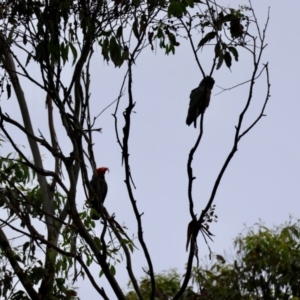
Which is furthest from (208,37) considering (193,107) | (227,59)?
(193,107)

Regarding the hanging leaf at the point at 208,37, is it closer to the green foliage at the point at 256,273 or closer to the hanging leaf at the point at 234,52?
the hanging leaf at the point at 234,52

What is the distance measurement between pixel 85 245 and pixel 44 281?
0.82 meters

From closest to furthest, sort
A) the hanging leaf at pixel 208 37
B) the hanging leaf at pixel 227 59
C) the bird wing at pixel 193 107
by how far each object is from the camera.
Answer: the hanging leaf at pixel 208 37 < the hanging leaf at pixel 227 59 < the bird wing at pixel 193 107

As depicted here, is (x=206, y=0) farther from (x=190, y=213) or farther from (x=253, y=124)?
(x=190, y=213)

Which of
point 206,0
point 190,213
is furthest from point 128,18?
point 190,213

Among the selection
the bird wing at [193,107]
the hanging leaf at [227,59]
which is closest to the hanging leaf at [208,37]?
the hanging leaf at [227,59]

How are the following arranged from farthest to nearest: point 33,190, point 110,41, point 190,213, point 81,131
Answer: point 33,190, point 110,41, point 81,131, point 190,213

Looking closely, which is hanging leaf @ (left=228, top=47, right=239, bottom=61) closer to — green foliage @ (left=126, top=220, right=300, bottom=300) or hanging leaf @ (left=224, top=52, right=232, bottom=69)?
hanging leaf @ (left=224, top=52, right=232, bottom=69)

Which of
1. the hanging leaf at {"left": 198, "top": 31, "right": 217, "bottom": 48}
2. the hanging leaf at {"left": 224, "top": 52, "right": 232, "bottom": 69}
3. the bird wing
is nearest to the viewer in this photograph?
→ the hanging leaf at {"left": 198, "top": 31, "right": 217, "bottom": 48}

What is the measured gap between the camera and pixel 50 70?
4770 mm

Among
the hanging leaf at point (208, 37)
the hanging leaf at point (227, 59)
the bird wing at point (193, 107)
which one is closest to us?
the hanging leaf at point (208, 37)

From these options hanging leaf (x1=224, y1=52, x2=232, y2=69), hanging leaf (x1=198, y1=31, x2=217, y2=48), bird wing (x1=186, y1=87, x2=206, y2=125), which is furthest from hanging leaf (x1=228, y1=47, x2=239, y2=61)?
bird wing (x1=186, y1=87, x2=206, y2=125)

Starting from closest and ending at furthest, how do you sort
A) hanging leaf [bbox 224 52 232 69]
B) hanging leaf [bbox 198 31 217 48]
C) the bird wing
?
hanging leaf [bbox 198 31 217 48] < hanging leaf [bbox 224 52 232 69] < the bird wing

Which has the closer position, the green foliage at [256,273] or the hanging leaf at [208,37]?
the hanging leaf at [208,37]
